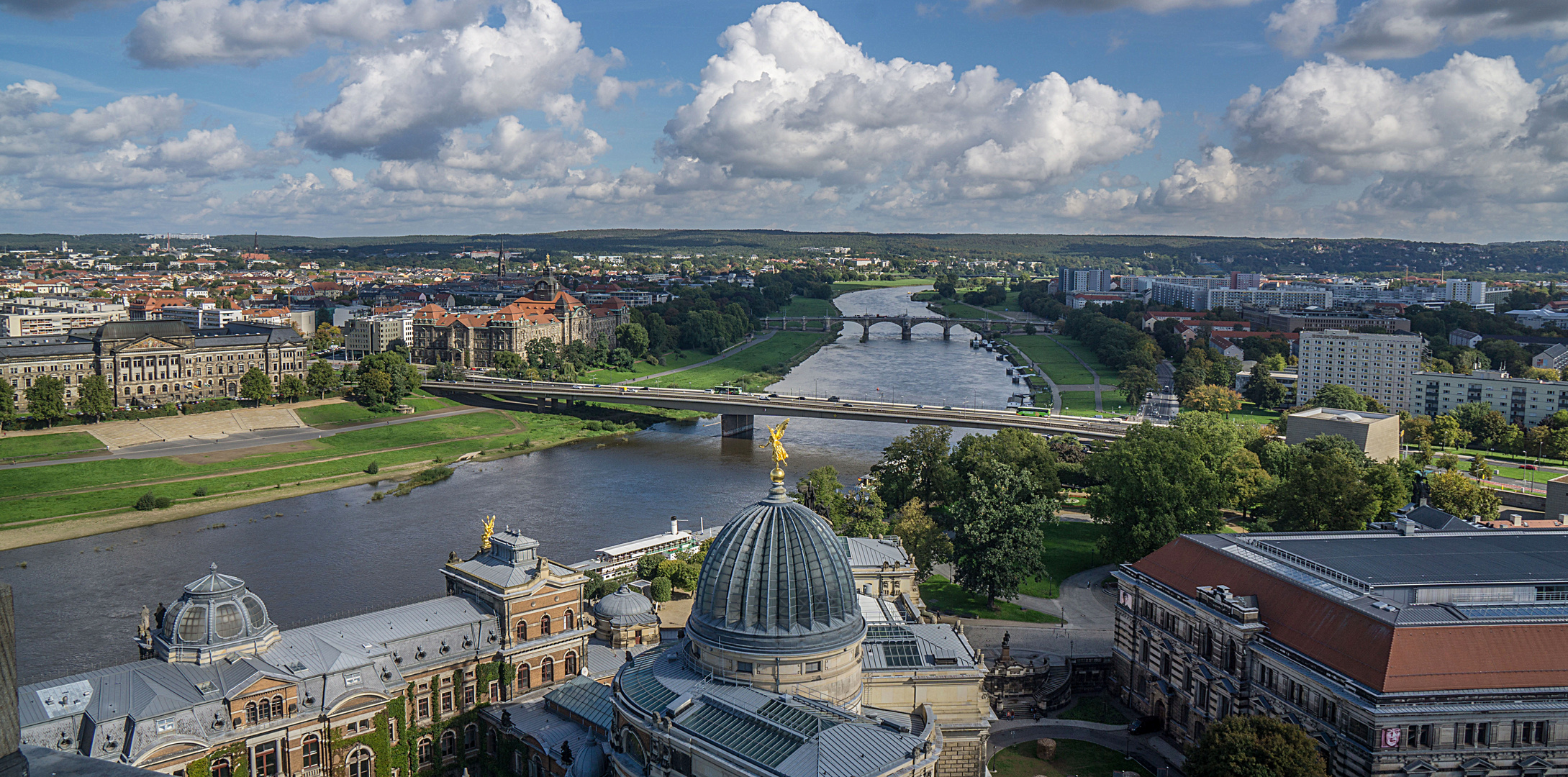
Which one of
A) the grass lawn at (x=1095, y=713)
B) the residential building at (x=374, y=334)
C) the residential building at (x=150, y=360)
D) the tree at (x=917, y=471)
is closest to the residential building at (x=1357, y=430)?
the tree at (x=917, y=471)

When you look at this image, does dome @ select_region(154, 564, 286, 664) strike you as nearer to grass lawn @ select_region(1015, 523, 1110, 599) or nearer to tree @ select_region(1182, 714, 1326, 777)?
tree @ select_region(1182, 714, 1326, 777)

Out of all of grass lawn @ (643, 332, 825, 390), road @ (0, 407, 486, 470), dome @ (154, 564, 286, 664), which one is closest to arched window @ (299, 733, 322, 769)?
dome @ (154, 564, 286, 664)

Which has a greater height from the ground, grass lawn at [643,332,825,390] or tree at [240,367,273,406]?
tree at [240,367,273,406]

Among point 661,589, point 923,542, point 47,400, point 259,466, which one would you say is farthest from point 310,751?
point 47,400

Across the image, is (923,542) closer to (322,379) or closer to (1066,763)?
(1066,763)

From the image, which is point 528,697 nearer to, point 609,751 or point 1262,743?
point 609,751

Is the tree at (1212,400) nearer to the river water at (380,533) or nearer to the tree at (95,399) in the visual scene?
the river water at (380,533)
